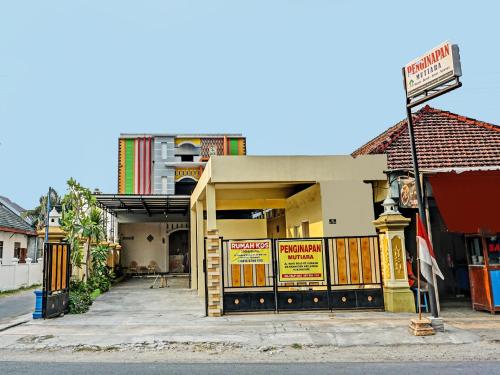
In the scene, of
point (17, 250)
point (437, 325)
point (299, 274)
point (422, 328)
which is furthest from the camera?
point (17, 250)

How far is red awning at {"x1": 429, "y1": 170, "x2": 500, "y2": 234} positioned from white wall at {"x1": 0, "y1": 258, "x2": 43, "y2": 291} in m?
19.2

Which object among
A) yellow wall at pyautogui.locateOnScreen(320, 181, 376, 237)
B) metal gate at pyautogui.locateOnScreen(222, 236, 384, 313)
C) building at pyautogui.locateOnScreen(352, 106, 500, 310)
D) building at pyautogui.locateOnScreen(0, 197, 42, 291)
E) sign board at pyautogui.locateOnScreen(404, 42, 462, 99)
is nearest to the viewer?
sign board at pyautogui.locateOnScreen(404, 42, 462, 99)

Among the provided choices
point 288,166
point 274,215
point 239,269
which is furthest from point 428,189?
point 274,215

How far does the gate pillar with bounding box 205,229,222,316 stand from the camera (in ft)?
Result: 36.9

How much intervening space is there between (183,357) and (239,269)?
4218 mm

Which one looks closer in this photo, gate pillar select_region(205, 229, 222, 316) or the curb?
the curb

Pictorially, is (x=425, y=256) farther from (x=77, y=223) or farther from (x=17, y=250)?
(x=17, y=250)

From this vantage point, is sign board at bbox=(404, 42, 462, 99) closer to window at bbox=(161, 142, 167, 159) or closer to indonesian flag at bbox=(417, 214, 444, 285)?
indonesian flag at bbox=(417, 214, 444, 285)

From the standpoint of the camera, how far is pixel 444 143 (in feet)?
47.4

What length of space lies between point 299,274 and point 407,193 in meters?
3.62

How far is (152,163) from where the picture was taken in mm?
32438

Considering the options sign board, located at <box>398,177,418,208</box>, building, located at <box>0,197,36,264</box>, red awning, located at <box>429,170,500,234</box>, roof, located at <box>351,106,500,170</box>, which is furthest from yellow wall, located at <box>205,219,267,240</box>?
red awning, located at <box>429,170,500,234</box>

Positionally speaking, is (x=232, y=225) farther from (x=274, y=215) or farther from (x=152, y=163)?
(x=152, y=163)

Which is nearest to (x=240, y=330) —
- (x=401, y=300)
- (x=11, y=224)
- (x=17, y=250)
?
(x=401, y=300)
